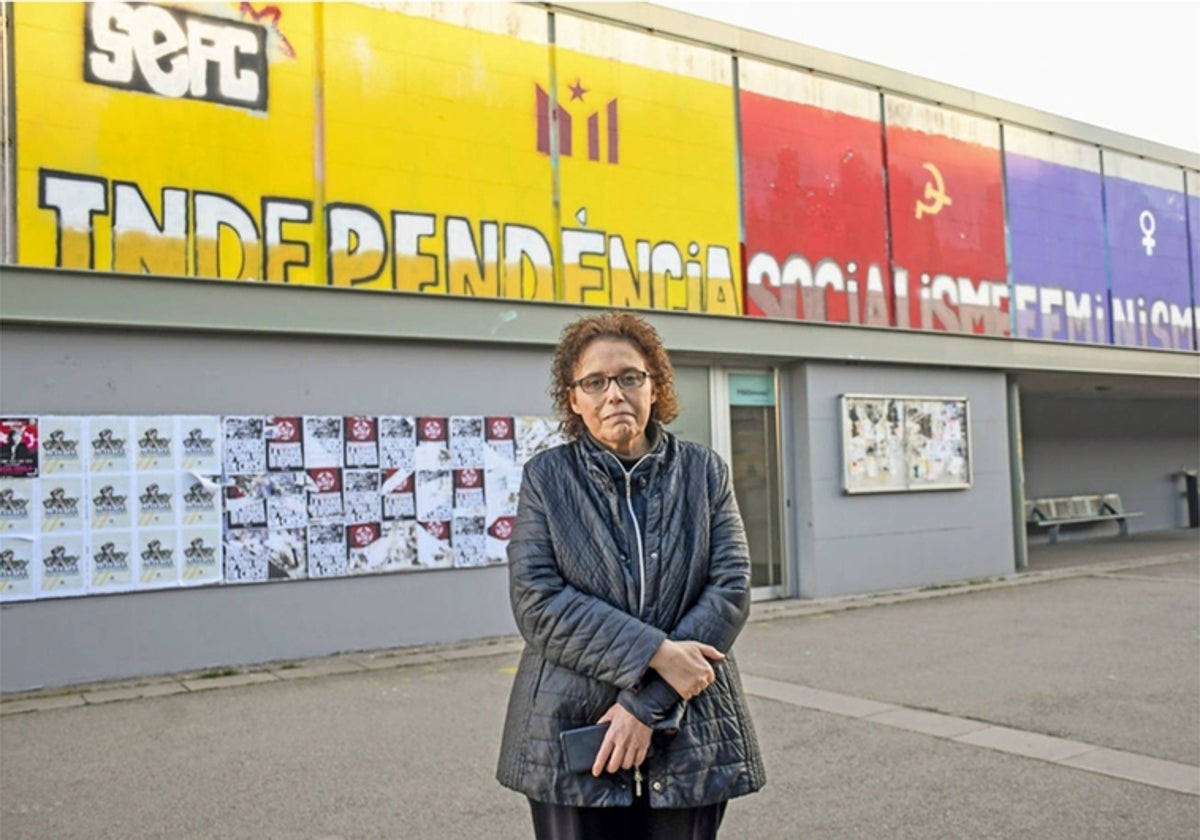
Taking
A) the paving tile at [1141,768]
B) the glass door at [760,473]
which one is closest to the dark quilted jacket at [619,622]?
the paving tile at [1141,768]

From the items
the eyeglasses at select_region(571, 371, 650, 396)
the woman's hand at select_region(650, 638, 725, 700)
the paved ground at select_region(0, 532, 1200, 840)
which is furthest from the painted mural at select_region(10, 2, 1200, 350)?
the woman's hand at select_region(650, 638, 725, 700)

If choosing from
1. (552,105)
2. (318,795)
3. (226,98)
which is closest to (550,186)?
(552,105)

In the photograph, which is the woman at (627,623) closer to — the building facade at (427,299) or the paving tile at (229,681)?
the paving tile at (229,681)

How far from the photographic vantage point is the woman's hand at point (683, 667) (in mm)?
2541

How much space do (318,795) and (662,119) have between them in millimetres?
8326

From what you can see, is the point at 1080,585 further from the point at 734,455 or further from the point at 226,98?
the point at 226,98

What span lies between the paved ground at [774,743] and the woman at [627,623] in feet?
7.40

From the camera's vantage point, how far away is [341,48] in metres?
9.56

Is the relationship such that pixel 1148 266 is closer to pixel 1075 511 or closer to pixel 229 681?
pixel 1075 511

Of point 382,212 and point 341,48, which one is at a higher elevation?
point 341,48

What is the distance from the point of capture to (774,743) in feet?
20.5

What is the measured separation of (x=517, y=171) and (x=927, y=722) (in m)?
6.33

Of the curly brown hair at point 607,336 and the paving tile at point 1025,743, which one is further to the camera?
the paving tile at point 1025,743

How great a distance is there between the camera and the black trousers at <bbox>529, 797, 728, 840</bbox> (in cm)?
267
